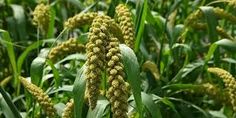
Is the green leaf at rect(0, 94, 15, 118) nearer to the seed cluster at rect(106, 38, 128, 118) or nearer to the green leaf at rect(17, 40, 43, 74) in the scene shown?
the green leaf at rect(17, 40, 43, 74)

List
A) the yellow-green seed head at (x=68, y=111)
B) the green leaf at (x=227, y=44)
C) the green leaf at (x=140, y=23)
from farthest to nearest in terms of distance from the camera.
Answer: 1. the green leaf at (x=227, y=44)
2. the green leaf at (x=140, y=23)
3. the yellow-green seed head at (x=68, y=111)

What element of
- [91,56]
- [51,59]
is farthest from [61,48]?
[91,56]

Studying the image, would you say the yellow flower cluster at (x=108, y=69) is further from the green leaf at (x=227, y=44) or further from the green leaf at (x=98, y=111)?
the green leaf at (x=227, y=44)

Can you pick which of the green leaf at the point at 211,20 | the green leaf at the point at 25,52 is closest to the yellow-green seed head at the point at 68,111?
the green leaf at the point at 25,52

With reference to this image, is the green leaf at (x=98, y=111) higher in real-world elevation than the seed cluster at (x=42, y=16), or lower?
lower

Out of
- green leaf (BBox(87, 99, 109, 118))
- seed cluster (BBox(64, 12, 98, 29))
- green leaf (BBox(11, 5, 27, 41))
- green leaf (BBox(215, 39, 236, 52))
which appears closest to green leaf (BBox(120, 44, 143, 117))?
green leaf (BBox(87, 99, 109, 118))

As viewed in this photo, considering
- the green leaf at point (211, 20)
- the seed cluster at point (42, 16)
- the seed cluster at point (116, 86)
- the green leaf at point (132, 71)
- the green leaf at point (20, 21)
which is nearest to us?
the seed cluster at point (116, 86)

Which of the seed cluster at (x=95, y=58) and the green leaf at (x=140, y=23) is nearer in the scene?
the seed cluster at (x=95, y=58)
